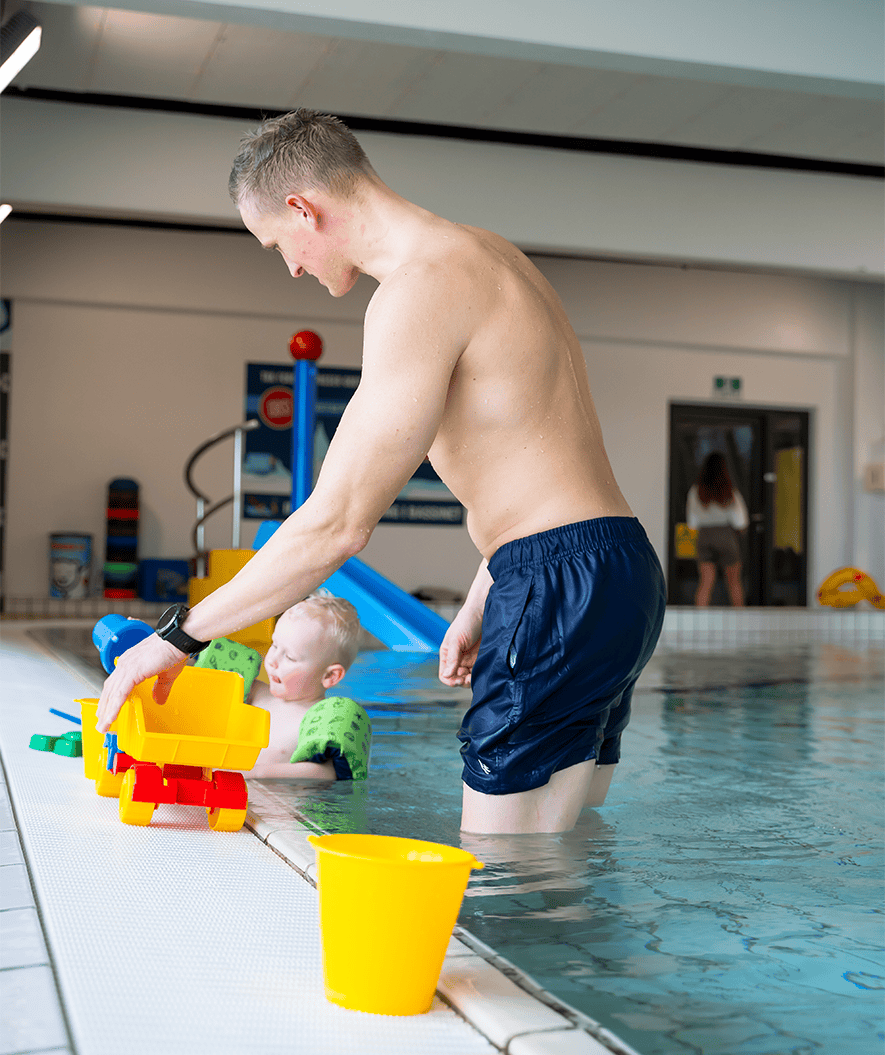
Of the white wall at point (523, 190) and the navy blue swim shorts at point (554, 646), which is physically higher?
the white wall at point (523, 190)

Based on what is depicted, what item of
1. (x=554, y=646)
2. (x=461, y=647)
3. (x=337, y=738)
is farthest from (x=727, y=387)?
(x=554, y=646)

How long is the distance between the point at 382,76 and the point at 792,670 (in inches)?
168

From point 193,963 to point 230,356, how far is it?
10197 millimetres

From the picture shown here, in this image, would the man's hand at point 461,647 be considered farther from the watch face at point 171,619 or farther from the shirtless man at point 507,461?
the watch face at point 171,619

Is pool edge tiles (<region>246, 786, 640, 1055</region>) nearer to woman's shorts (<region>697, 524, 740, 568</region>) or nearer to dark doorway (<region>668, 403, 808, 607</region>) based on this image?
woman's shorts (<region>697, 524, 740, 568</region>)

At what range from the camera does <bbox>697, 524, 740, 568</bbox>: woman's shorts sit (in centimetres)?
1196

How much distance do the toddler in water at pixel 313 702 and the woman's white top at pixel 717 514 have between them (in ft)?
31.4

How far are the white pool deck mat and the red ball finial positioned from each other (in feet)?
13.7

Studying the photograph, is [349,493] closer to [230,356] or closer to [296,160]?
[296,160]

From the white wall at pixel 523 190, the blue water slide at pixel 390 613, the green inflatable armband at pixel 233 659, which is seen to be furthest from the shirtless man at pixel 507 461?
the white wall at pixel 523 190

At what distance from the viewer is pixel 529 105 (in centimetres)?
704

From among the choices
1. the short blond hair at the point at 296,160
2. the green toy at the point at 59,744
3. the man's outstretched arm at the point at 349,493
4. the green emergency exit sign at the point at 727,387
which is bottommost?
the green toy at the point at 59,744

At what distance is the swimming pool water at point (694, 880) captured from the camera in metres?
1.26

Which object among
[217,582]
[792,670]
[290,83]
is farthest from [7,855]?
[290,83]
